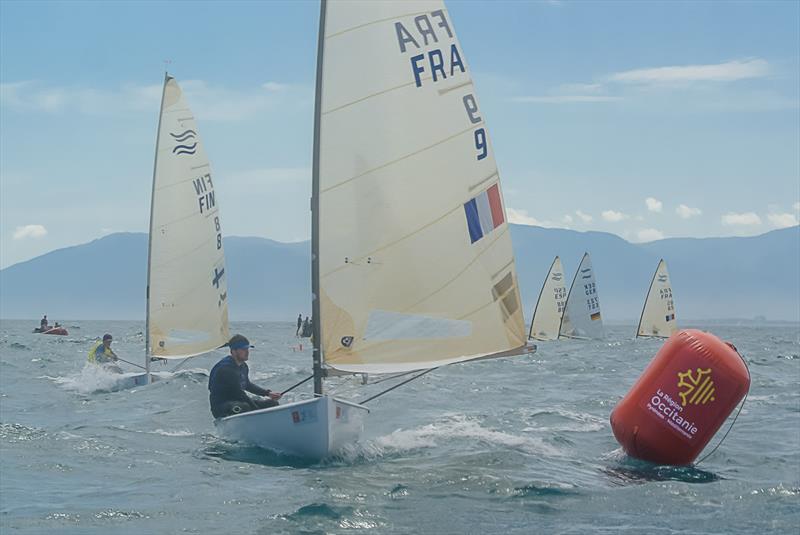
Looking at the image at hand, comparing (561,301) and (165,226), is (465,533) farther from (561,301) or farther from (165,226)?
(561,301)

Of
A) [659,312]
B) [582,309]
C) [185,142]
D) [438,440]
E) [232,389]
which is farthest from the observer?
[659,312]

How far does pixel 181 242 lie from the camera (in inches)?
867

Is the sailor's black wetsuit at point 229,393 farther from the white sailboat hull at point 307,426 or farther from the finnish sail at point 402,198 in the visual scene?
the finnish sail at point 402,198

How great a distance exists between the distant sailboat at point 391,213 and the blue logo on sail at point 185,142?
11271 mm

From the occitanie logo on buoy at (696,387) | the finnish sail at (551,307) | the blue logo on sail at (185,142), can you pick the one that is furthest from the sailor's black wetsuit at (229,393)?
the finnish sail at (551,307)

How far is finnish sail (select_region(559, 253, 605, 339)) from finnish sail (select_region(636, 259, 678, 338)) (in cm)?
261

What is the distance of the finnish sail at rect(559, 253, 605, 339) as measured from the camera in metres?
46.1

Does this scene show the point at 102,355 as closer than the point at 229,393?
No

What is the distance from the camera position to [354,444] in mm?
11672

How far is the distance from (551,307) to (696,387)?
35.0m

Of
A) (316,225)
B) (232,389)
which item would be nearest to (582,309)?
(232,389)

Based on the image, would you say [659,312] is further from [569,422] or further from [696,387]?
[696,387]

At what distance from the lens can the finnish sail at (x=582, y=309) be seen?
46125 millimetres

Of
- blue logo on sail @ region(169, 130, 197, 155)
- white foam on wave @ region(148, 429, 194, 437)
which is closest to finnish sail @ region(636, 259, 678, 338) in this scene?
blue logo on sail @ region(169, 130, 197, 155)
